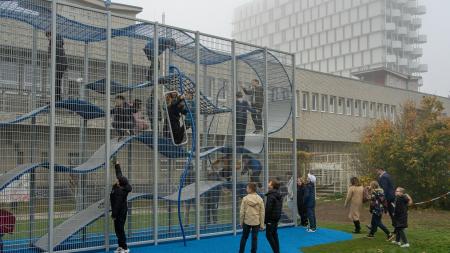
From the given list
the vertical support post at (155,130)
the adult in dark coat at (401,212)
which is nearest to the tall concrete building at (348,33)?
the adult in dark coat at (401,212)

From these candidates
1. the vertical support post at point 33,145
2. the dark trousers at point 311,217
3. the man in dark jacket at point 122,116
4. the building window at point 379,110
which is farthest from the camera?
the building window at point 379,110

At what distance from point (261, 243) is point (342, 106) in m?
32.3

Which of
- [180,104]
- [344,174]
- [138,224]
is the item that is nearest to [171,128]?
[180,104]

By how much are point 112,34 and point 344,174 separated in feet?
63.0

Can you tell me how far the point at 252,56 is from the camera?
49.9ft

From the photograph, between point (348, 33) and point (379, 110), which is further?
point (348, 33)

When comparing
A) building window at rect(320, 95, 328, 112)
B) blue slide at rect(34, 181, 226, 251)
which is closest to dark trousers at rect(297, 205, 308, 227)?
blue slide at rect(34, 181, 226, 251)

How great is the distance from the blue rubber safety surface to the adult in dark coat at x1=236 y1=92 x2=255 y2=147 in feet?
8.71

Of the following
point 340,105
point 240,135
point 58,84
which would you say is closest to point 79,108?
point 58,84

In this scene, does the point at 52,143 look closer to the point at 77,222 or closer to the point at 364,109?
the point at 77,222

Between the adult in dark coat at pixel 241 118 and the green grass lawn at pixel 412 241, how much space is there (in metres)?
3.73

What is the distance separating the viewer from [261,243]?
12.8 metres

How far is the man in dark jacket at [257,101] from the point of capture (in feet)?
49.9

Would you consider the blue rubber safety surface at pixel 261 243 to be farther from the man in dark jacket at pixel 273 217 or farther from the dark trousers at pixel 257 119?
the dark trousers at pixel 257 119
